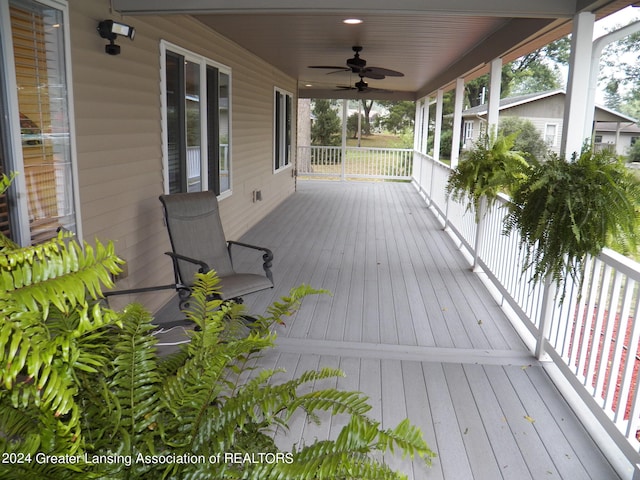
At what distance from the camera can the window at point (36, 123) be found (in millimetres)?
2564

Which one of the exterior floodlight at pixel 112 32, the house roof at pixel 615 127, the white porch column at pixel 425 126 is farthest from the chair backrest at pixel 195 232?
the white porch column at pixel 425 126

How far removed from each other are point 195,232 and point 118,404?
2.84 metres

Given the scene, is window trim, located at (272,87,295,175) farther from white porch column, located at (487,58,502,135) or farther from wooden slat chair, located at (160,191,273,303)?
wooden slat chair, located at (160,191,273,303)

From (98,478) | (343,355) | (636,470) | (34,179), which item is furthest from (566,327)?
(34,179)

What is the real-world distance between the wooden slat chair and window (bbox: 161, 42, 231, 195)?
54 cm

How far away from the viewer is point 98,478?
4.17 ft

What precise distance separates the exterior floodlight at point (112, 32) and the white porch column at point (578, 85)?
287cm

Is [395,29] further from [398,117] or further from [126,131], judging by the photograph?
[398,117]

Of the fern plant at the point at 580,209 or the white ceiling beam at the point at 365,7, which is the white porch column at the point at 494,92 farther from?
the fern plant at the point at 580,209

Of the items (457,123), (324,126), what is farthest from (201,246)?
(324,126)

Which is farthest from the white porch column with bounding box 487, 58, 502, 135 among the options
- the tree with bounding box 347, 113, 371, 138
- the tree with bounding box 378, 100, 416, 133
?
the tree with bounding box 378, 100, 416, 133

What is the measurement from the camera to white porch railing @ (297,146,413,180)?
14.8m

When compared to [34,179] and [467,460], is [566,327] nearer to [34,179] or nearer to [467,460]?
[467,460]

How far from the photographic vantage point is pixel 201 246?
4172mm
